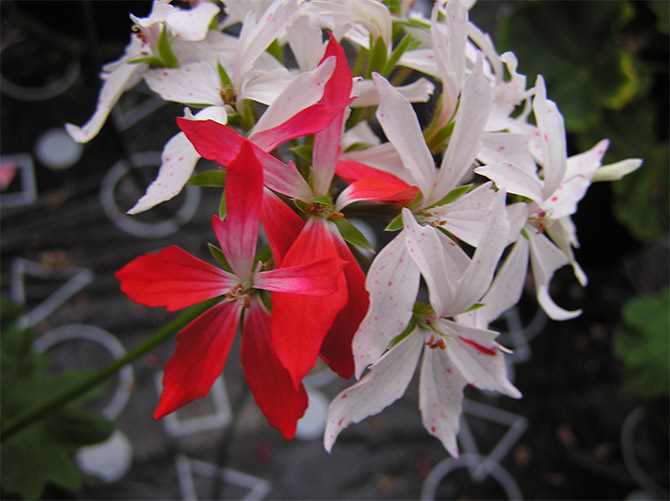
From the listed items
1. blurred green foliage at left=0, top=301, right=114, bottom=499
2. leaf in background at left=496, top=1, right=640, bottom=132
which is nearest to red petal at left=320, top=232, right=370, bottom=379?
blurred green foliage at left=0, top=301, right=114, bottom=499

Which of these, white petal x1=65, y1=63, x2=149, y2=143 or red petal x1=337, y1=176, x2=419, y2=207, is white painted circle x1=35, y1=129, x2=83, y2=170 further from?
red petal x1=337, y1=176, x2=419, y2=207

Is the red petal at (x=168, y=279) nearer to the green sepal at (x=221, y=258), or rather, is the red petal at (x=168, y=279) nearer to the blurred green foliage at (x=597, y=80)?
the green sepal at (x=221, y=258)

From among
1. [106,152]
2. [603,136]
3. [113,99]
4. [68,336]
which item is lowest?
[68,336]

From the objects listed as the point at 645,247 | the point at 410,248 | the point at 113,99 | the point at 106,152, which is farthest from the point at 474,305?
the point at 645,247

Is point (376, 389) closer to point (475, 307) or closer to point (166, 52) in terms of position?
point (475, 307)

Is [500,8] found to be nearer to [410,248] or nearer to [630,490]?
[630,490]

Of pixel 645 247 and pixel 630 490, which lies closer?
pixel 630 490
